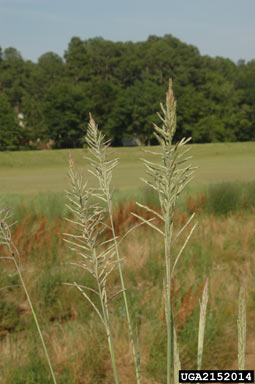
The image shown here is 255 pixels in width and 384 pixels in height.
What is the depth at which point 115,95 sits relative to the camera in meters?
49.2

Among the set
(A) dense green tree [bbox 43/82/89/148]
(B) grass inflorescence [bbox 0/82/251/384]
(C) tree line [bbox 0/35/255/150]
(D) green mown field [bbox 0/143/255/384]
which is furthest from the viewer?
(A) dense green tree [bbox 43/82/89/148]

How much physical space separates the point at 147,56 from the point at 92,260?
59.5m

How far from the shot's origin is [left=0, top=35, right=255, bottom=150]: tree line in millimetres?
46031

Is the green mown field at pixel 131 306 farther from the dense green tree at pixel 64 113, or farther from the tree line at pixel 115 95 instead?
the dense green tree at pixel 64 113

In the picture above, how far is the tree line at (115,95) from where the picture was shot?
151 feet

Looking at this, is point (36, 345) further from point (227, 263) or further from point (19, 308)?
point (227, 263)

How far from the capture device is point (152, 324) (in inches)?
125

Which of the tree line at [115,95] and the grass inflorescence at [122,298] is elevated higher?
the tree line at [115,95]

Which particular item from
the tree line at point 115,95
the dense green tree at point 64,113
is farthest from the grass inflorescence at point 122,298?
the dense green tree at point 64,113

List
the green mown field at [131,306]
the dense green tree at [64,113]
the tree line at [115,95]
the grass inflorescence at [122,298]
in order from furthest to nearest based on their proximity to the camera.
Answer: the dense green tree at [64,113] → the tree line at [115,95] → the green mown field at [131,306] → the grass inflorescence at [122,298]

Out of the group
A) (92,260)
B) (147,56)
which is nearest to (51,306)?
(92,260)

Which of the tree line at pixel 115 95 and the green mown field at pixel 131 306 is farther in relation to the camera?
the tree line at pixel 115 95

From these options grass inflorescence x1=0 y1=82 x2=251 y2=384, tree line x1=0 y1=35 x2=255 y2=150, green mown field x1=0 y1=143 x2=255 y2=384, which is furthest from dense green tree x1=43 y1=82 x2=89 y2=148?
grass inflorescence x1=0 y1=82 x2=251 y2=384

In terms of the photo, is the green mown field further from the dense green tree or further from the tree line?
the dense green tree
